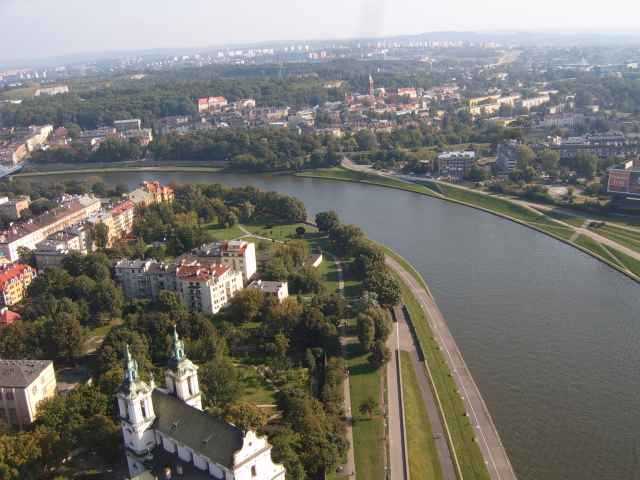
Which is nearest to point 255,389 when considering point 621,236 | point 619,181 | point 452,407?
point 452,407

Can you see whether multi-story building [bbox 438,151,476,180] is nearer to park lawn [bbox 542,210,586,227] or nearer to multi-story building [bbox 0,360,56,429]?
park lawn [bbox 542,210,586,227]

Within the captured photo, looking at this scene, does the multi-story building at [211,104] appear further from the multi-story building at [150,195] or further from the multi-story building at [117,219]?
the multi-story building at [117,219]

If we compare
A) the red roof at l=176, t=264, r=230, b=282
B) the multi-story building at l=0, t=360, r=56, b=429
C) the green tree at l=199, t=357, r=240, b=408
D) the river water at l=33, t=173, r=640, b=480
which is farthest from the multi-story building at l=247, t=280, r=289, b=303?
the multi-story building at l=0, t=360, r=56, b=429

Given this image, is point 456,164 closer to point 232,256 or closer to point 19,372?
point 232,256

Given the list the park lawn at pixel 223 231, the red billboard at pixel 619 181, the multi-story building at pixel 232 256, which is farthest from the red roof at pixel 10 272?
the red billboard at pixel 619 181

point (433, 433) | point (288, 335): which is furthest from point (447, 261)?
point (433, 433)

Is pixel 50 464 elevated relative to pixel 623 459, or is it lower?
elevated

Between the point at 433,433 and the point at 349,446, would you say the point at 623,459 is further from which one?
the point at 349,446
